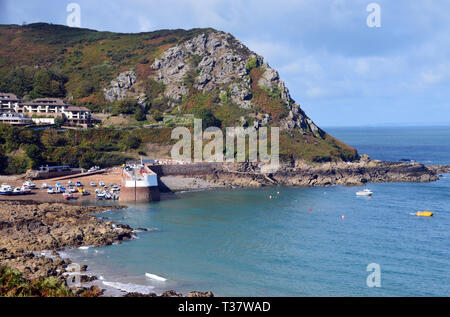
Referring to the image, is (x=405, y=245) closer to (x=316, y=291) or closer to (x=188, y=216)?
(x=316, y=291)

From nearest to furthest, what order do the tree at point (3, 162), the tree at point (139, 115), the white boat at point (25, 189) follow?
the white boat at point (25, 189)
the tree at point (3, 162)
the tree at point (139, 115)

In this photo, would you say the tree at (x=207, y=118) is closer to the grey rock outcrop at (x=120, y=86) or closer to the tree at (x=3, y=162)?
the grey rock outcrop at (x=120, y=86)

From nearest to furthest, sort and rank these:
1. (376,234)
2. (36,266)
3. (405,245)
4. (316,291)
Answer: (316,291) < (36,266) < (405,245) < (376,234)

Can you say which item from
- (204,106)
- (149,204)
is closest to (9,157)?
(149,204)

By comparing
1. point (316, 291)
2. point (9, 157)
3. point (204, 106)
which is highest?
point (204, 106)

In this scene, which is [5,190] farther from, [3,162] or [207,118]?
[207,118]

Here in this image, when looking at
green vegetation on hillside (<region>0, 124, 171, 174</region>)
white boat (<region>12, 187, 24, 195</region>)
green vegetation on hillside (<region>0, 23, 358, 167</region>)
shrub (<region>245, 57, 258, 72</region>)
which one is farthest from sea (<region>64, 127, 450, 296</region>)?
shrub (<region>245, 57, 258, 72</region>)

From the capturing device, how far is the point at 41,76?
388 ft

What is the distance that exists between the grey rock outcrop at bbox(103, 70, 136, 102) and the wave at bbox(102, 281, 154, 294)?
287 ft

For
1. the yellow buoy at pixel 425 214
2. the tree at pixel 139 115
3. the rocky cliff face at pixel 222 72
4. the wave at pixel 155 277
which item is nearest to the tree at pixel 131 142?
the tree at pixel 139 115

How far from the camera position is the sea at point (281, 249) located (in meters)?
33.3

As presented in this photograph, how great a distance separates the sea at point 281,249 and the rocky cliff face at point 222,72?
135 feet

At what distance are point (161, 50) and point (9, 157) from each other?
65.6 m

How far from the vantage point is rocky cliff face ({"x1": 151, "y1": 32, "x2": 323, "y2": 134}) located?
107 metres
